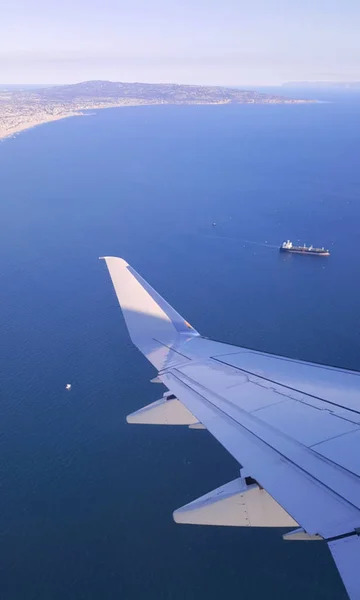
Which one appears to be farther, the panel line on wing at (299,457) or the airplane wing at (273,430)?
the panel line on wing at (299,457)

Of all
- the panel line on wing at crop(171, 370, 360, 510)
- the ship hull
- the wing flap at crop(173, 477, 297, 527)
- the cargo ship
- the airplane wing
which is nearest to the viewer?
the airplane wing

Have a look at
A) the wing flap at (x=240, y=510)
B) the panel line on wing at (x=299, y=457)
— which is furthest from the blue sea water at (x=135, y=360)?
the wing flap at (x=240, y=510)

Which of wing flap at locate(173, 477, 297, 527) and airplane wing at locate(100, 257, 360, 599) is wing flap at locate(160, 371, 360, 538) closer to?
airplane wing at locate(100, 257, 360, 599)

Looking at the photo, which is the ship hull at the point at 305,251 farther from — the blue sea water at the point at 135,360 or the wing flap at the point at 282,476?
the wing flap at the point at 282,476

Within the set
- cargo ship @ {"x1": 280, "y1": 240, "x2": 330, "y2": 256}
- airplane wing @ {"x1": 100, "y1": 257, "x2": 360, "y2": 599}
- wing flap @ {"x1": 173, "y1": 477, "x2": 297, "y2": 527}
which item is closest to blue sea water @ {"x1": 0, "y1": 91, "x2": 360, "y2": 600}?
cargo ship @ {"x1": 280, "y1": 240, "x2": 330, "y2": 256}

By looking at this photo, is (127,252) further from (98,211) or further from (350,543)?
(350,543)

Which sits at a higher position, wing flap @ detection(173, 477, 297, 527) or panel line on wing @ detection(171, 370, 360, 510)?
panel line on wing @ detection(171, 370, 360, 510)

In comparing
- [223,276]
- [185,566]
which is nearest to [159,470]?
[185,566]
